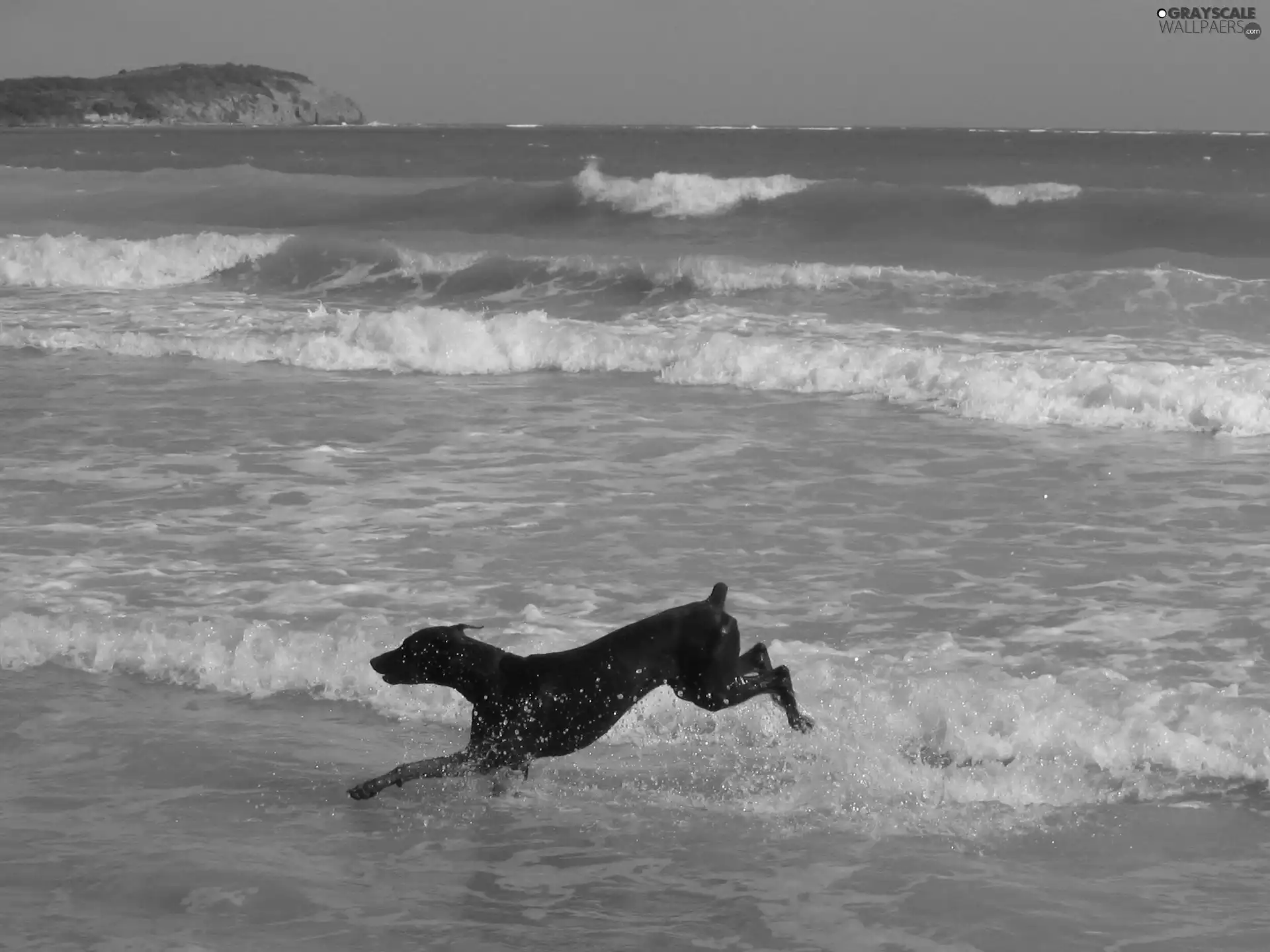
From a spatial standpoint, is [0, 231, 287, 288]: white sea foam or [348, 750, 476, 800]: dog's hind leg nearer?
[348, 750, 476, 800]: dog's hind leg

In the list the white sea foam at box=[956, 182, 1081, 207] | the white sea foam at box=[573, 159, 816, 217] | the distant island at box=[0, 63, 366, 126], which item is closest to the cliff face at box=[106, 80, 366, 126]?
the distant island at box=[0, 63, 366, 126]

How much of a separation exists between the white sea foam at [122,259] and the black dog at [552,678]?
769 inches

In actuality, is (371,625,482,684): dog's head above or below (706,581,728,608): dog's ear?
below

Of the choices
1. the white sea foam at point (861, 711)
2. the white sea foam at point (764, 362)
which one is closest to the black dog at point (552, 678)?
the white sea foam at point (861, 711)

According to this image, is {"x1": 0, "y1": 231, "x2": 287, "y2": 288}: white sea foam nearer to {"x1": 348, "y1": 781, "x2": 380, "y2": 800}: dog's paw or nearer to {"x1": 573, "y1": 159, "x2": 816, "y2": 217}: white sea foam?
{"x1": 573, "y1": 159, "x2": 816, "y2": 217}: white sea foam

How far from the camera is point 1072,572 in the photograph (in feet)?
25.6

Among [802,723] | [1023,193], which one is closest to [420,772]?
[802,723]

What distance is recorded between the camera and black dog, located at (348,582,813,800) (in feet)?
16.2

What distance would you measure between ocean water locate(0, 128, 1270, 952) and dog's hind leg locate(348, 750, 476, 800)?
0.54 ft

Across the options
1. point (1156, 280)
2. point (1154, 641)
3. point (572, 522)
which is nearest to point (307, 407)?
point (572, 522)

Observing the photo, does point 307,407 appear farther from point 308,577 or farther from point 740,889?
A: point 740,889

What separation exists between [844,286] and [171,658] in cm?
1520

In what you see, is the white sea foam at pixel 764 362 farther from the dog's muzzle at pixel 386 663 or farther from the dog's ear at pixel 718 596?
the dog's muzzle at pixel 386 663

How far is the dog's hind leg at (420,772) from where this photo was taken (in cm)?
483
